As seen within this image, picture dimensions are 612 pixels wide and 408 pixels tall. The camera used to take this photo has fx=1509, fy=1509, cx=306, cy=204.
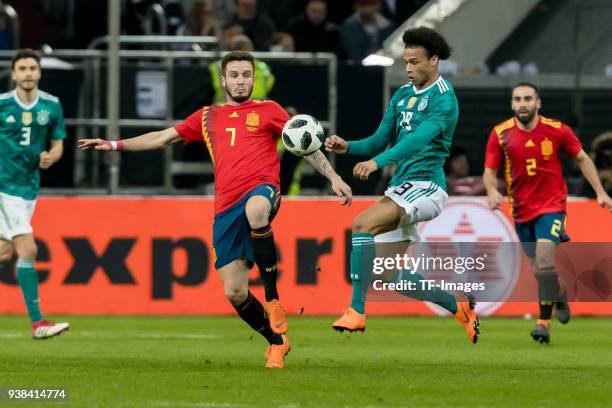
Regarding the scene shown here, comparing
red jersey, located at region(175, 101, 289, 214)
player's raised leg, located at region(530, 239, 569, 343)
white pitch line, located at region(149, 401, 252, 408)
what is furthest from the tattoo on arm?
player's raised leg, located at region(530, 239, 569, 343)

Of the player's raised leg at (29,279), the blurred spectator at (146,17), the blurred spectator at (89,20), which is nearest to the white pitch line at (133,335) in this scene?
the player's raised leg at (29,279)

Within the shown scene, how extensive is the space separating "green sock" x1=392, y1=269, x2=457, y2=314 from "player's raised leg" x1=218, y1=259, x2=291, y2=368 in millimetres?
1000

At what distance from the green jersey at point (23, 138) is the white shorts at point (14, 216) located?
2.3 inches

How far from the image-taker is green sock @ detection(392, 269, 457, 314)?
10703 mm

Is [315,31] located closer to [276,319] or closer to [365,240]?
[365,240]

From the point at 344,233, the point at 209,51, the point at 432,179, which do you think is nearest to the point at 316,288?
the point at 344,233

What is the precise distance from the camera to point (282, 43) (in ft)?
59.7

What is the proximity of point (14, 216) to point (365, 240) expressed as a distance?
13.1 feet

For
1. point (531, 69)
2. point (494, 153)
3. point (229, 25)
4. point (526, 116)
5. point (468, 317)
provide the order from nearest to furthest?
point (468, 317) < point (526, 116) < point (494, 153) < point (531, 69) < point (229, 25)

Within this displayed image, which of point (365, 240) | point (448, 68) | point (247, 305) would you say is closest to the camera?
point (247, 305)

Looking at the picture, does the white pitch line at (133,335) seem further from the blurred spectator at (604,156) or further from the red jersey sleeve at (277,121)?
Answer: the blurred spectator at (604,156)

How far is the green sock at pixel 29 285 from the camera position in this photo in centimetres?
1306

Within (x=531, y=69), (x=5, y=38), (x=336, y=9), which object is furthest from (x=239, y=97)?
(x=336, y=9)

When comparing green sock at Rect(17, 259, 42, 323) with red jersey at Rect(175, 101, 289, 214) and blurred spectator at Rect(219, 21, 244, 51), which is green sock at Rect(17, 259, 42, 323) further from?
blurred spectator at Rect(219, 21, 244, 51)
